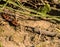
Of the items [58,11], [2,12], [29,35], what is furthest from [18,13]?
[58,11]

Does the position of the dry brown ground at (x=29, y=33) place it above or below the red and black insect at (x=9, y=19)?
below

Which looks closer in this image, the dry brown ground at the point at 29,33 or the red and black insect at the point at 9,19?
the dry brown ground at the point at 29,33

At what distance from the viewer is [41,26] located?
2254 millimetres

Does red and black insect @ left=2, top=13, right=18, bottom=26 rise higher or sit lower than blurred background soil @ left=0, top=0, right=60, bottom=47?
higher

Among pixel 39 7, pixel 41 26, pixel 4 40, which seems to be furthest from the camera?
pixel 39 7

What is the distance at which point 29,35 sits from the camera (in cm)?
215

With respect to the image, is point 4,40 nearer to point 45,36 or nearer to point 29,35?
point 29,35

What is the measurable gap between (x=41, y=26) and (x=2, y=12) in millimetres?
491

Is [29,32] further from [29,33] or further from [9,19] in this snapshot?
[9,19]

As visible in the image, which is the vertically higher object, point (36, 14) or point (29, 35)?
point (36, 14)

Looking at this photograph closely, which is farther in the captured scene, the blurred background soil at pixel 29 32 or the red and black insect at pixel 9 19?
the red and black insect at pixel 9 19

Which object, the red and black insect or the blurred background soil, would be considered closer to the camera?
the blurred background soil

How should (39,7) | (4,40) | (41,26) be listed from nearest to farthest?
1. (4,40)
2. (41,26)
3. (39,7)

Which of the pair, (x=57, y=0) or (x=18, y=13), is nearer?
(x=18, y=13)
